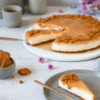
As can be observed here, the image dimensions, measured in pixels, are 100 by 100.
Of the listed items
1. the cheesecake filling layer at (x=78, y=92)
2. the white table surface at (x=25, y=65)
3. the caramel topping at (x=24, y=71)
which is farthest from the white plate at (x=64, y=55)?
the cheesecake filling layer at (x=78, y=92)

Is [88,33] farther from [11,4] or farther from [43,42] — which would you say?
[11,4]

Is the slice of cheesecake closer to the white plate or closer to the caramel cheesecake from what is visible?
the white plate

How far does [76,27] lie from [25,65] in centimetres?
44

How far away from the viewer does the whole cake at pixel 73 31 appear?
150 centimetres

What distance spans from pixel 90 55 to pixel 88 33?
0.52 feet

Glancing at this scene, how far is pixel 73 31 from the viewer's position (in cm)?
162

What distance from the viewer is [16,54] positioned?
5.03ft

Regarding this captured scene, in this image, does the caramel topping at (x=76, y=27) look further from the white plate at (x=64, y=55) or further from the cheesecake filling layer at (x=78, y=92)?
the cheesecake filling layer at (x=78, y=92)

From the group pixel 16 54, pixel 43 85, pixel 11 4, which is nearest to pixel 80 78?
pixel 43 85

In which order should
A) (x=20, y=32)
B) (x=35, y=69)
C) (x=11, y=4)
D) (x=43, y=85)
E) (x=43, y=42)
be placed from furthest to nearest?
(x=11, y=4)
(x=20, y=32)
(x=43, y=42)
(x=35, y=69)
(x=43, y=85)

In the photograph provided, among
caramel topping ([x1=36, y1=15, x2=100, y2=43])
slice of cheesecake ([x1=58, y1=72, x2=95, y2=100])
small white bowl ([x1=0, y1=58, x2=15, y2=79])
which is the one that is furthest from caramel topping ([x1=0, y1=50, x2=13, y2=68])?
caramel topping ([x1=36, y1=15, x2=100, y2=43])

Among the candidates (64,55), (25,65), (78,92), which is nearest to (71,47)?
(64,55)

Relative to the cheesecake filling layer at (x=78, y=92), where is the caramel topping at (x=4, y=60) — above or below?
above

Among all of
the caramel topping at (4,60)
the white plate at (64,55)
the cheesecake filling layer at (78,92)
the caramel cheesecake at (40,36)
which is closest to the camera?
the cheesecake filling layer at (78,92)
